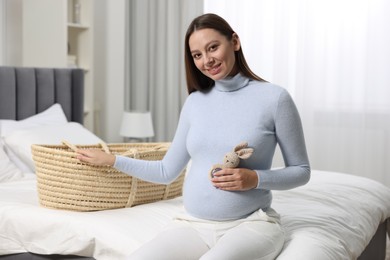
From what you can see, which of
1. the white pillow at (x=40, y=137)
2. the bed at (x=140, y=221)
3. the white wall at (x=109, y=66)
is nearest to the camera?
the bed at (x=140, y=221)

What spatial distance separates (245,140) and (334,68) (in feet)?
9.32

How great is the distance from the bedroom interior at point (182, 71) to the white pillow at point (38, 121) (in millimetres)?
12

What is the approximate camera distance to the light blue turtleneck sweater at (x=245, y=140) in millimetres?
1818

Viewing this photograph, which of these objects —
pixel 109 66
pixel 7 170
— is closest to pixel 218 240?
pixel 7 170

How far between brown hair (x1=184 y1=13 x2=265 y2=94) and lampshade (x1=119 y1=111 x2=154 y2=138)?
8.80ft

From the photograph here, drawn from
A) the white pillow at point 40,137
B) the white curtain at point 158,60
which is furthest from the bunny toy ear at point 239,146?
the white curtain at point 158,60

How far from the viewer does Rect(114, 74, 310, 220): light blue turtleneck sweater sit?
71.6 inches

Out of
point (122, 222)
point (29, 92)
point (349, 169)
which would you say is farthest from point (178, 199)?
point (349, 169)

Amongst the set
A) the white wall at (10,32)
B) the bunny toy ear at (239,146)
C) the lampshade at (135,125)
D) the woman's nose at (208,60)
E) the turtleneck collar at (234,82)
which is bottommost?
the lampshade at (135,125)

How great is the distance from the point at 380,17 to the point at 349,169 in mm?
1166

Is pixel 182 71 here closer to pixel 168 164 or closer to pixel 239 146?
pixel 168 164

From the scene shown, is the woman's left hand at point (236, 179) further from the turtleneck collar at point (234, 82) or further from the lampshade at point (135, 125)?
the lampshade at point (135, 125)

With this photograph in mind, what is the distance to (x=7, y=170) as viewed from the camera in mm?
3094

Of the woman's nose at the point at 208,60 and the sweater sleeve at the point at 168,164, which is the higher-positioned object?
the woman's nose at the point at 208,60
